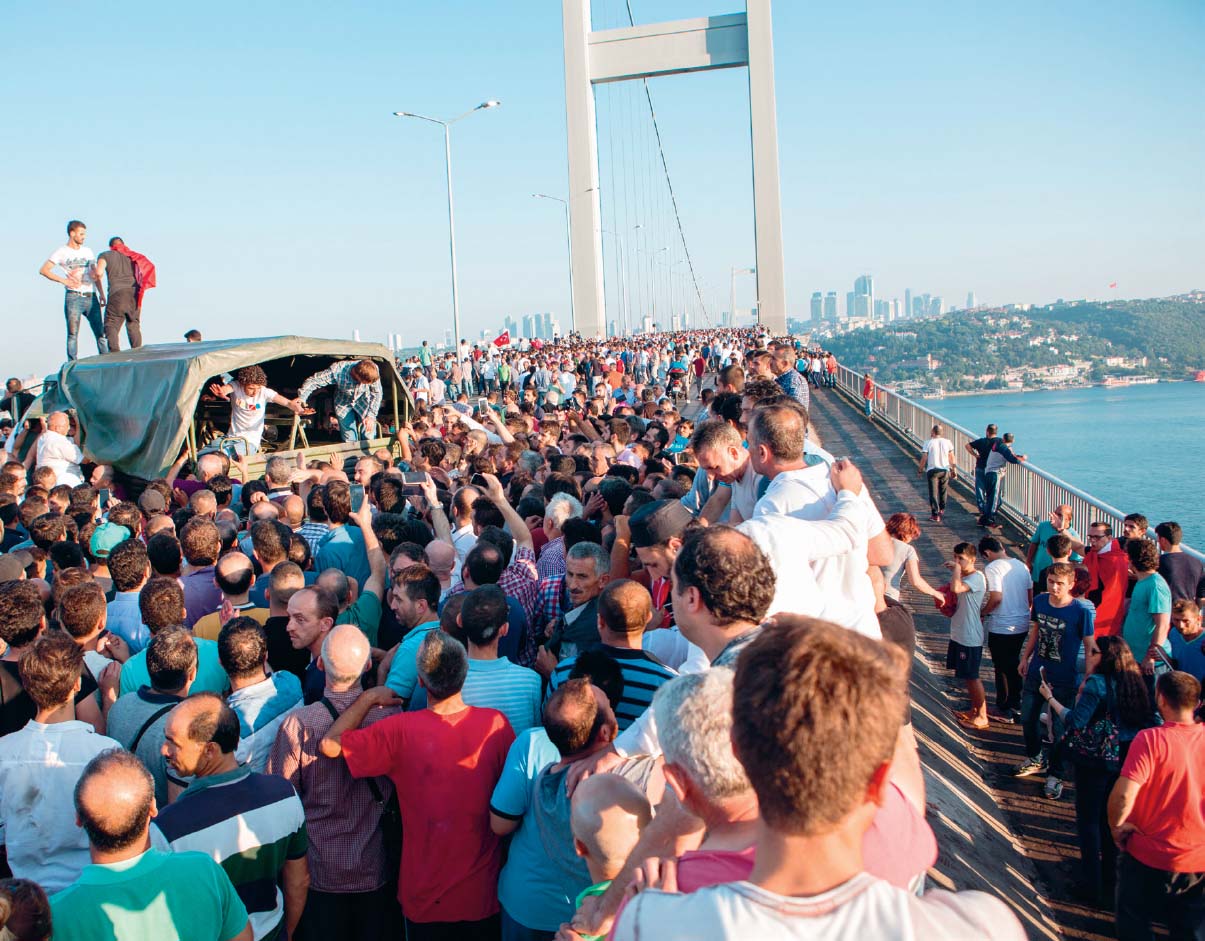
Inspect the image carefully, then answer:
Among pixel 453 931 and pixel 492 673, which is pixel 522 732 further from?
pixel 453 931

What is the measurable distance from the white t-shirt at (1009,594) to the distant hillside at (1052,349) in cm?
6845

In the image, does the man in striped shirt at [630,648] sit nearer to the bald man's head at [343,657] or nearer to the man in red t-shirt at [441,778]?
the man in red t-shirt at [441,778]

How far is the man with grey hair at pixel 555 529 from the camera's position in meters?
4.89

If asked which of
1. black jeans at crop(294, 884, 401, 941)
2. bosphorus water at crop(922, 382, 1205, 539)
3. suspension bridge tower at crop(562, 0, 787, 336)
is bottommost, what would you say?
bosphorus water at crop(922, 382, 1205, 539)


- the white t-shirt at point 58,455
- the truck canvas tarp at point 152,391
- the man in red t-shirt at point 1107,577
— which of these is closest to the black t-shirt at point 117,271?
the truck canvas tarp at point 152,391

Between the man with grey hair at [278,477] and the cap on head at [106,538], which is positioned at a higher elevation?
A: the man with grey hair at [278,477]

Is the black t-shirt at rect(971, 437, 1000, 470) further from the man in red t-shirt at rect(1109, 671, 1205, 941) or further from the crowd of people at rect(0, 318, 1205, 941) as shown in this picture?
the man in red t-shirt at rect(1109, 671, 1205, 941)

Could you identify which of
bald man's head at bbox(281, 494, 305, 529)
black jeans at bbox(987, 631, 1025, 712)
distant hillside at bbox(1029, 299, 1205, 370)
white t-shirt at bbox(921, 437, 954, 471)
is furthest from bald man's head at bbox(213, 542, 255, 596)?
distant hillside at bbox(1029, 299, 1205, 370)

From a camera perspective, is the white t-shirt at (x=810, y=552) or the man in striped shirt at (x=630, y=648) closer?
the white t-shirt at (x=810, y=552)

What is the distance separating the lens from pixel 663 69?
50750 mm

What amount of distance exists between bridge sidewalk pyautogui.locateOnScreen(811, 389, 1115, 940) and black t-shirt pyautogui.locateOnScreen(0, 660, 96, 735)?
13.3 ft

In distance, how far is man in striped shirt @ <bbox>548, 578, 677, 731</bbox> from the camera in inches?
121

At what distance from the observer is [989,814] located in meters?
5.92

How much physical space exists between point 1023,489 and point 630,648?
36.0 feet
